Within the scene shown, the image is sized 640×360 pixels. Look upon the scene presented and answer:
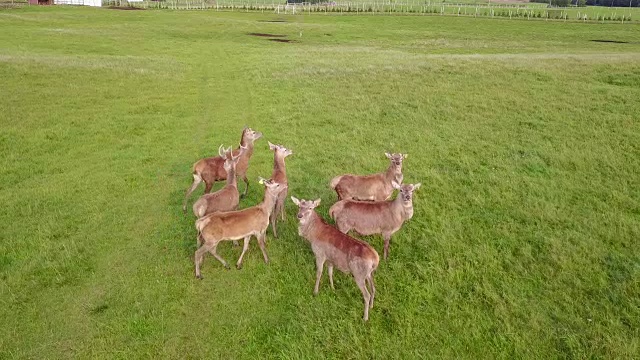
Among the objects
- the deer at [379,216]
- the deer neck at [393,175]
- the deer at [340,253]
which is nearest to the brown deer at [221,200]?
the deer at [340,253]

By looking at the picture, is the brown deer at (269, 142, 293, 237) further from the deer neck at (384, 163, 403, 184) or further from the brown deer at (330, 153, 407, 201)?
the deer neck at (384, 163, 403, 184)

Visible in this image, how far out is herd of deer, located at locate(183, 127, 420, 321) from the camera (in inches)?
307

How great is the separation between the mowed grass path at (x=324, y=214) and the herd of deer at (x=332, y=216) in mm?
498

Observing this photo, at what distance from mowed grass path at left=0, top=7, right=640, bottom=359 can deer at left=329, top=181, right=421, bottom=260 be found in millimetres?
559

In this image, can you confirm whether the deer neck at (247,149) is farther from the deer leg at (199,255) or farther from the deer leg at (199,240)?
the deer leg at (199,255)

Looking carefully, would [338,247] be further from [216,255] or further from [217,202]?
[217,202]

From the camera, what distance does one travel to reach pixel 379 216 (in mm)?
9117

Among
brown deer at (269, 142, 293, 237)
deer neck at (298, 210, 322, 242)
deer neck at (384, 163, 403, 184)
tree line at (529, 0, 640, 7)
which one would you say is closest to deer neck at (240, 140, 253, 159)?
brown deer at (269, 142, 293, 237)

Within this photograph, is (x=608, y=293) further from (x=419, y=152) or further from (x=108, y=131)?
(x=108, y=131)

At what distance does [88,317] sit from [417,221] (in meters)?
6.73

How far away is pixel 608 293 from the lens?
7.81 metres

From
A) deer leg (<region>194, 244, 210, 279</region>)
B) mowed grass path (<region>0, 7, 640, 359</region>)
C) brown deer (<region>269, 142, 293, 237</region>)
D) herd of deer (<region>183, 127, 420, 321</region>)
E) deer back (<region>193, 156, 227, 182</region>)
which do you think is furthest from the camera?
deer back (<region>193, 156, 227, 182</region>)

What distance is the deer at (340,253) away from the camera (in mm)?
7500

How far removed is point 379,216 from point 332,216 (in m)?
1.00
